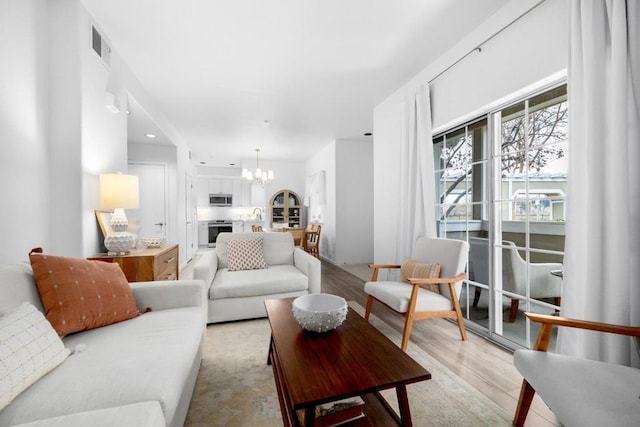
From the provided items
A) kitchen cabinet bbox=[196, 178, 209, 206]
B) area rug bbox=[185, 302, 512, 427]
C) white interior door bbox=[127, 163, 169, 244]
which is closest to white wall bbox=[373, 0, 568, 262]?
area rug bbox=[185, 302, 512, 427]

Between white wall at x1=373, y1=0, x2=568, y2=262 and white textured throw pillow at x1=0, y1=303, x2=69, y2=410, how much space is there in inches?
123

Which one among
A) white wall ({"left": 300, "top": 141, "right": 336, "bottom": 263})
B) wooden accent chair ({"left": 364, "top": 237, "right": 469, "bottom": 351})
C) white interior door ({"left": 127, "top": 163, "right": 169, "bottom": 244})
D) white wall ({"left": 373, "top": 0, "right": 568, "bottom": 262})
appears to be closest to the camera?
white wall ({"left": 373, "top": 0, "right": 568, "bottom": 262})

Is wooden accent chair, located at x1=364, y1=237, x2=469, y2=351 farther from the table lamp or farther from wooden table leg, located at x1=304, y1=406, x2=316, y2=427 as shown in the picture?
the table lamp

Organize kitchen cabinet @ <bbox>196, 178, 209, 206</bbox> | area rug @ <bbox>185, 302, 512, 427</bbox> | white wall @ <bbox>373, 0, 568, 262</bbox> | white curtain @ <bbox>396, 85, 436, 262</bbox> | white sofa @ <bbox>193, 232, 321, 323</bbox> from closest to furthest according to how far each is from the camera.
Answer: area rug @ <bbox>185, 302, 512, 427</bbox>, white wall @ <bbox>373, 0, 568, 262</bbox>, white sofa @ <bbox>193, 232, 321, 323</bbox>, white curtain @ <bbox>396, 85, 436, 262</bbox>, kitchen cabinet @ <bbox>196, 178, 209, 206</bbox>

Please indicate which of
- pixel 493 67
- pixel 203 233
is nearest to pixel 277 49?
pixel 493 67

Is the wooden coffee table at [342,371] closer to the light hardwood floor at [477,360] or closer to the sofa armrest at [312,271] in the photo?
the light hardwood floor at [477,360]

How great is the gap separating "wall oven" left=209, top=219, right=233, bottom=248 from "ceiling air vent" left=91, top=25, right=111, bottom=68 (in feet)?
19.6

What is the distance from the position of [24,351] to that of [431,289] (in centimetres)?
255

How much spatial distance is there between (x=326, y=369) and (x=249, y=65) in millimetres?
3004

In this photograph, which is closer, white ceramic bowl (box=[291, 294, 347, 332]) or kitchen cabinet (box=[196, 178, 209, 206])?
white ceramic bowl (box=[291, 294, 347, 332])

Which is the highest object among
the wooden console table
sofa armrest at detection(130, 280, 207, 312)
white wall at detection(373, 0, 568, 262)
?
white wall at detection(373, 0, 568, 262)

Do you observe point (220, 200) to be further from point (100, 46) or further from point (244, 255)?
point (100, 46)

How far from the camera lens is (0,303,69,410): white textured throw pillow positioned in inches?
34.8

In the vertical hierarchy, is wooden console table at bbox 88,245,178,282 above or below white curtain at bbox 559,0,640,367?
below
